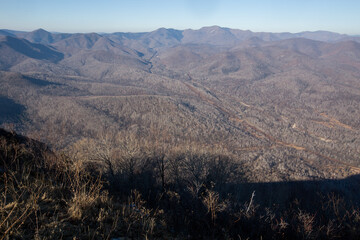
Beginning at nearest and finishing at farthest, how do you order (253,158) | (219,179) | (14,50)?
(219,179) < (253,158) < (14,50)

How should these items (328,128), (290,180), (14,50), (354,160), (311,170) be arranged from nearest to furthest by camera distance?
1. (290,180)
2. (311,170)
3. (354,160)
4. (328,128)
5. (14,50)

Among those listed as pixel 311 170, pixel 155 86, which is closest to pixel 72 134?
pixel 311 170

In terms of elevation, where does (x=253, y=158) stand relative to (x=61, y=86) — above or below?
below

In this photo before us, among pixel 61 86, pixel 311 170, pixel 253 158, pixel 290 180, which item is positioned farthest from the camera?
pixel 61 86

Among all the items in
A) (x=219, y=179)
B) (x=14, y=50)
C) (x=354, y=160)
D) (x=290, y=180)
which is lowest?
(x=354, y=160)

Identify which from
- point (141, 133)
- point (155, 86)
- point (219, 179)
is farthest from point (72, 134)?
point (155, 86)

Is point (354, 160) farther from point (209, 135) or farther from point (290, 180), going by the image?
point (209, 135)

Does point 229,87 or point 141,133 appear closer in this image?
point 141,133

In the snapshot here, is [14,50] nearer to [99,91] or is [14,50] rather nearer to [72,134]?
[99,91]

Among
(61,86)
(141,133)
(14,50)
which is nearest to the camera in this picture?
(141,133)
